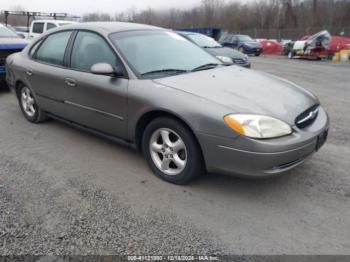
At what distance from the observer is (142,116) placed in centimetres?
330

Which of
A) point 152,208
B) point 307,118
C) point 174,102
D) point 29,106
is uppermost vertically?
point 174,102

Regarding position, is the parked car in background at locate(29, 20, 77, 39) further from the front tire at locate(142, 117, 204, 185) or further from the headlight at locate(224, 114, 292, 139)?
the headlight at locate(224, 114, 292, 139)

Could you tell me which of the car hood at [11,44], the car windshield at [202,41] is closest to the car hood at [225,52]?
the car windshield at [202,41]

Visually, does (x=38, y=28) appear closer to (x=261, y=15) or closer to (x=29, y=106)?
(x=29, y=106)

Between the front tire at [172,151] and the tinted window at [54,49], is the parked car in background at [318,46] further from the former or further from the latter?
the front tire at [172,151]

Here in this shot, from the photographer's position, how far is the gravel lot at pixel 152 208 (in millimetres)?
2398

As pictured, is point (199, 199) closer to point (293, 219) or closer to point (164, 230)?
point (164, 230)

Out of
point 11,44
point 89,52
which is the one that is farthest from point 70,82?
point 11,44

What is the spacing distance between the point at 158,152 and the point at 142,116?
0.42 m

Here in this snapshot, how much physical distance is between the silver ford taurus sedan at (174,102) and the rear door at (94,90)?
12 mm

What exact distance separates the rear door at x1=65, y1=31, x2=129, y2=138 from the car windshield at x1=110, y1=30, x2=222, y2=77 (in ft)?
0.60

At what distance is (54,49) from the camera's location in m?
4.41

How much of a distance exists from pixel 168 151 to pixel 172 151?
Result: 0.17 ft

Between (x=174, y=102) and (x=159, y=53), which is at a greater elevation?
(x=159, y=53)
